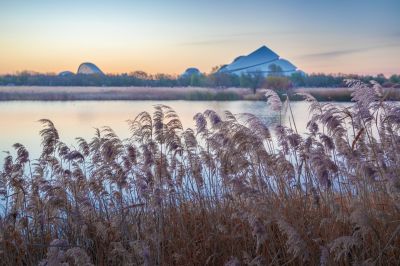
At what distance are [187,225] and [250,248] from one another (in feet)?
3.03

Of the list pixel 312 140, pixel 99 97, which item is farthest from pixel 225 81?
pixel 312 140

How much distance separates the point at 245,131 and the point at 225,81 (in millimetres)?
59213

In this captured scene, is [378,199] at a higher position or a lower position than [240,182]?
lower

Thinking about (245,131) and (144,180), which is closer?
(245,131)

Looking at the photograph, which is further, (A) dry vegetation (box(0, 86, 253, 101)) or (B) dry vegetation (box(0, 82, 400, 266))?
(A) dry vegetation (box(0, 86, 253, 101))

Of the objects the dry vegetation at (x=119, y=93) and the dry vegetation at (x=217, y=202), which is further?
the dry vegetation at (x=119, y=93)

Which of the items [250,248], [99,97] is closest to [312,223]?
[250,248]

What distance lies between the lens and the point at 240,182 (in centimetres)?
352

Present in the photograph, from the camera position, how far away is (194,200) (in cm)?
564

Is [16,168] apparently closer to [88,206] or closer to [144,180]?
[88,206]

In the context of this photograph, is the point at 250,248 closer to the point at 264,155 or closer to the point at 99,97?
the point at 264,155

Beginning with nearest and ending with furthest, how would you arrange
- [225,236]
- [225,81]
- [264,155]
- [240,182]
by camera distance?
[240,182], [225,236], [264,155], [225,81]

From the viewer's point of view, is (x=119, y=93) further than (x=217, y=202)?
Yes

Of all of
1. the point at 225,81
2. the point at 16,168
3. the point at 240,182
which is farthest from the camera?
the point at 225,81
